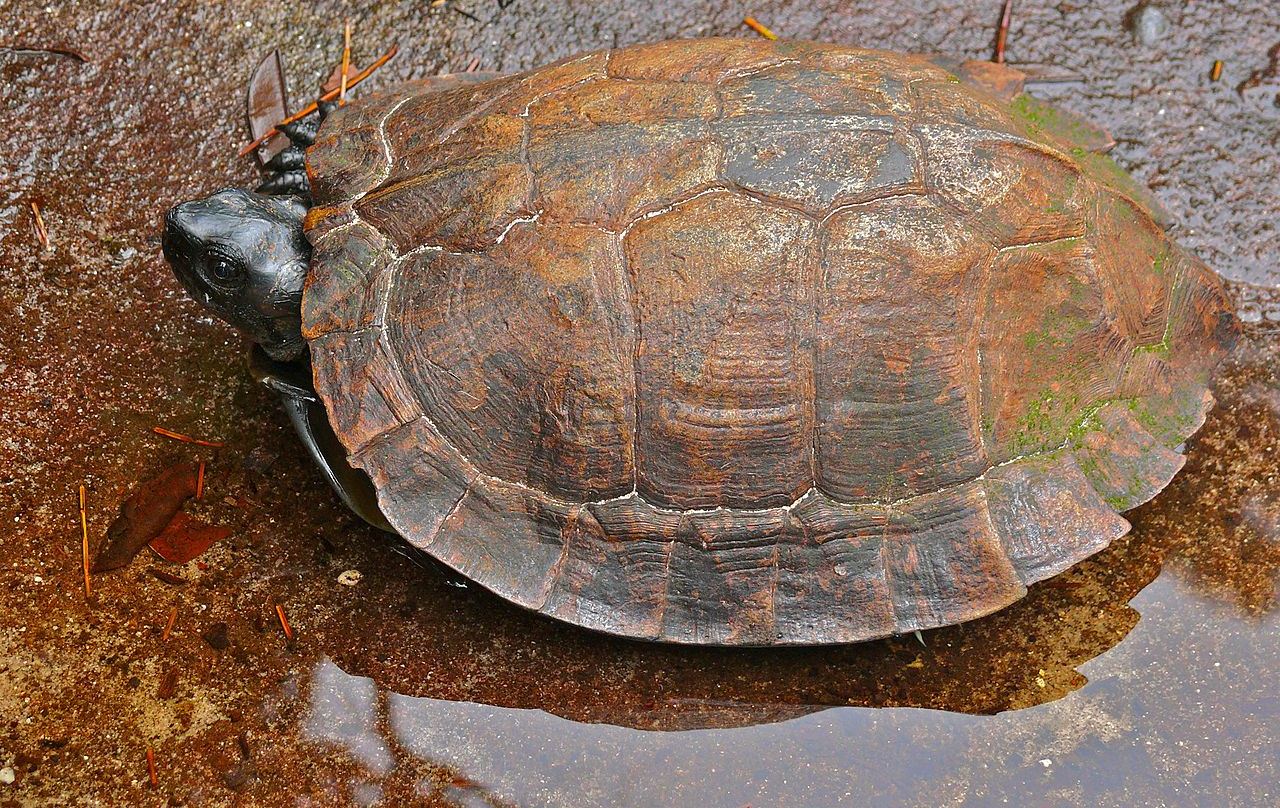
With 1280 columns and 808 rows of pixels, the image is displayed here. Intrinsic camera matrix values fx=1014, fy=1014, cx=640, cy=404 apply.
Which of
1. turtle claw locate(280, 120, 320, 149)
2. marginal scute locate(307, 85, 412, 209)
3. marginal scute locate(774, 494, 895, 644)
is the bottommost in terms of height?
marginal scute locate(774, 494, 895, 644)

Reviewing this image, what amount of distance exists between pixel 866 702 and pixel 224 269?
2.48m

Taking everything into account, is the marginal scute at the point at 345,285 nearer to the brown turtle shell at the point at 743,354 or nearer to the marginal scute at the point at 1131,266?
the brown turtle shell at the point at 743,354

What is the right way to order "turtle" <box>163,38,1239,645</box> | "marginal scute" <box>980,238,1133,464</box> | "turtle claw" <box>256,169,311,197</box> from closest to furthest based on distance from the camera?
1. "turtle" <box>163,38,1239,645</box>
2. "marginal scute" <box>980,238,1133,464</box>
3. "turtle claw" <box>256,169,311,197</box>

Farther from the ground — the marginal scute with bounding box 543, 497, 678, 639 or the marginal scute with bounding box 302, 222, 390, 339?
the marginal scute with bounding box 302, 222, 390, 339

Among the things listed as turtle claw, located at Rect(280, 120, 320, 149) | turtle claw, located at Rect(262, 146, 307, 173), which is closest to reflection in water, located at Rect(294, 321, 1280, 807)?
turtle claw, located at Rect(262, 146, 307, 173)

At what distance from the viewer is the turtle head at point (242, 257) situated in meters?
3.31

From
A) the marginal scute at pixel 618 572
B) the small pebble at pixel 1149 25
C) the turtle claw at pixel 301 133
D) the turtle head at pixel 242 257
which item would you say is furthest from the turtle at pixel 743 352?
the small pebble at pixel 1149 25

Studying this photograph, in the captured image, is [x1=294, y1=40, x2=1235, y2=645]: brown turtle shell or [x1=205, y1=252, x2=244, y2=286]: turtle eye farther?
[x1=205, y1=252, x2=244, y2=286]: turtle eye

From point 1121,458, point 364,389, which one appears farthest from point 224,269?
point 1121,458

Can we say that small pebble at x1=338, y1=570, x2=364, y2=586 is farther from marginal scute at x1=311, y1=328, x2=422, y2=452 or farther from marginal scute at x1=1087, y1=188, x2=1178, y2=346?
marginal scute at x1=1087, y1=188, x2=1178, y2=346

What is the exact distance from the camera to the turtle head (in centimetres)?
331

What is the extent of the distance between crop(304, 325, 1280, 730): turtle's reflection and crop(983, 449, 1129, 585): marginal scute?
313 millimetres

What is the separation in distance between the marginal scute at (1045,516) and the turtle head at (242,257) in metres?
2.33

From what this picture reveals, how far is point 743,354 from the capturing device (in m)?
2.89
